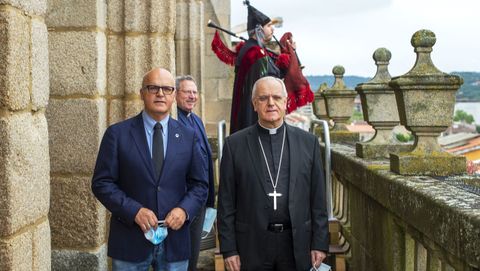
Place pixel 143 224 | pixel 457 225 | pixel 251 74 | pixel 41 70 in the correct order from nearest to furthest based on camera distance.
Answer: pixel 457 225
pixel 41 70
pixel 143 224
pixel 251 74

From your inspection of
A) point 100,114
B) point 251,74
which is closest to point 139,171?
point 100,114

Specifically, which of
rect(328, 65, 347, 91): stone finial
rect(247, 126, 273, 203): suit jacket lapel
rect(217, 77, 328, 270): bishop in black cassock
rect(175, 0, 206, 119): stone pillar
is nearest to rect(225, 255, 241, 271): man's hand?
rect(217, 77, 328, 270): bishop in black cassock

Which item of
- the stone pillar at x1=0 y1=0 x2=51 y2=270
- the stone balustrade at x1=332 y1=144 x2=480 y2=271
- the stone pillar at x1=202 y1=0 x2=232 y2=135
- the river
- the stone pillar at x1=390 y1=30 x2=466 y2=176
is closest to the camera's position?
the stone pillar at x1=0 y1=0 x2=51 y2=270

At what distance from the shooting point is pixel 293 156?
3.30 meters

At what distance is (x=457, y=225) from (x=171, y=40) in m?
2.59

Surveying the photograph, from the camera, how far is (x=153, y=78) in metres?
3.30

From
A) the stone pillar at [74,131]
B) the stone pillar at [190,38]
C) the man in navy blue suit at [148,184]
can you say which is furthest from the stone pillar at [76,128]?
the stone pillar at [190,38]

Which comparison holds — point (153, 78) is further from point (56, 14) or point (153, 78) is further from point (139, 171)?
point (56, 14)

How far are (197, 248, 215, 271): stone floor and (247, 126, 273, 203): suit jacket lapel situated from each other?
259 cm

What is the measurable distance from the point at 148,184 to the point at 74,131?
1.36 metres

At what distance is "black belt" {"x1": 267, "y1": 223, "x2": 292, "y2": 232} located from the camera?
323 cm

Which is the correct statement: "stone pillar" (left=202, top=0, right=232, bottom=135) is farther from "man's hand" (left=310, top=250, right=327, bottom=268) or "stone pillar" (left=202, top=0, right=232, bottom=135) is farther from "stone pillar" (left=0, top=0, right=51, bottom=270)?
"stone pillar" (left=0, top=0, right=51, bottom=270)

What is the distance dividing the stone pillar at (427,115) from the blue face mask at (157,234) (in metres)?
1.44

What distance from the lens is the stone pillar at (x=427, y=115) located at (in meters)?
3.78
